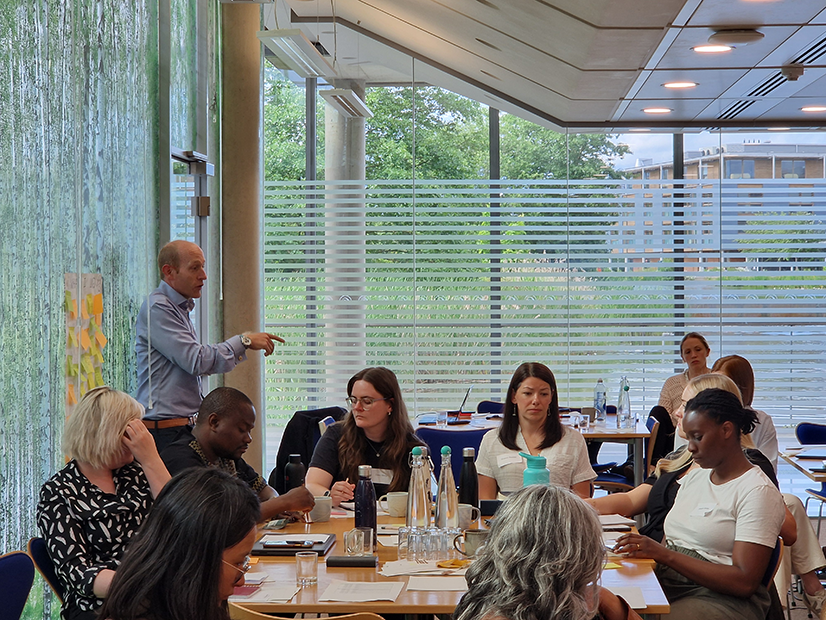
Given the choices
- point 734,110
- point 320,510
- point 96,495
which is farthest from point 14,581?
point 734,110

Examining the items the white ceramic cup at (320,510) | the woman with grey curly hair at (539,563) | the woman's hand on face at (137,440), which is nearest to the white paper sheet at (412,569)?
the white ceramic cup at (320,510)

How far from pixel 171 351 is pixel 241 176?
2.61 m

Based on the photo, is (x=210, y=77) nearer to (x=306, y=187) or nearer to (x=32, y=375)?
(x=306, y=187)

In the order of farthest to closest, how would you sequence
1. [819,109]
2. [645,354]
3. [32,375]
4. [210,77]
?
[645,354] < [819,109] < [210,77] < [32,375]

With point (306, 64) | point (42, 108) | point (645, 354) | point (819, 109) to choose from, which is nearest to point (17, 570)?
point (42, 108)

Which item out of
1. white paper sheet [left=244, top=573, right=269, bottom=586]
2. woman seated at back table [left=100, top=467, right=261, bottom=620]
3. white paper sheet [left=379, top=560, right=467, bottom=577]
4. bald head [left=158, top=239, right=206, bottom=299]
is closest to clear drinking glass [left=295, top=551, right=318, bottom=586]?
white paper sheet [left=244, top=573, right=269, bottom=586]

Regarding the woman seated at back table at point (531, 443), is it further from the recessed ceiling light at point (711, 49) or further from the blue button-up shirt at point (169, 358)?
the recessed ceiling light at point (711, 49)

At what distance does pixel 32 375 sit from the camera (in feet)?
12.6

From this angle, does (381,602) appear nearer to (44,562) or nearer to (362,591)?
(362,591)

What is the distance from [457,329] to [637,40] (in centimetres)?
358

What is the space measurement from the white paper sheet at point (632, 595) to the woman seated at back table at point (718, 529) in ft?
1.08

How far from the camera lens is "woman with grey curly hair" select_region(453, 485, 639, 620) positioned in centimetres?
174

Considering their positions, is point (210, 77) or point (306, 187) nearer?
point (210, 77)

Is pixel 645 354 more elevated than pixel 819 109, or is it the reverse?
pixel 819 109
